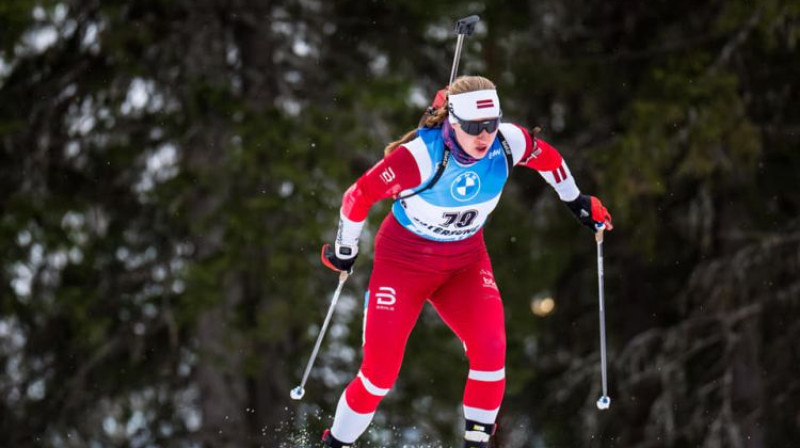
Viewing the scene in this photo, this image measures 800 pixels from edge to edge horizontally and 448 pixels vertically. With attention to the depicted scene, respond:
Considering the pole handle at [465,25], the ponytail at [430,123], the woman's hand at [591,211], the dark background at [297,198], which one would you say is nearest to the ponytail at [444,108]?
the ponytail at [430,123]

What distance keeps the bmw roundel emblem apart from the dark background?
560cm

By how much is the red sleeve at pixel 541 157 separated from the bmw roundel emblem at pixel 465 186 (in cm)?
42

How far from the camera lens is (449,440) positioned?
44.5 feet

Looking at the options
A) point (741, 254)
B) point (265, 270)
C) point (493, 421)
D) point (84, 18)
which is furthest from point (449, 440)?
point (493, 421)

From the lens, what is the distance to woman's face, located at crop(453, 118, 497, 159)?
20.2ft

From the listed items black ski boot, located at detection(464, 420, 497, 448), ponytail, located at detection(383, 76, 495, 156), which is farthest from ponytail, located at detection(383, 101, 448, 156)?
black ski boot, located at detection(464, 420, 497, 448)

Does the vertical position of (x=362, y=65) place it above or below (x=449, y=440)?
above

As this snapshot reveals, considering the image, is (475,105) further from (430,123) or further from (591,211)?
(591,211)

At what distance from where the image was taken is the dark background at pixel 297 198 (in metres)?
12.4

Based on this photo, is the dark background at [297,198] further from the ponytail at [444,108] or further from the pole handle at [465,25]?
the ponytail at [444,108]

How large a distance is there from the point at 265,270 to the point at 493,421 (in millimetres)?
6272

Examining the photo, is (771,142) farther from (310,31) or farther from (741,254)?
(310,31)

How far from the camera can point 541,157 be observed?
22.0 ft

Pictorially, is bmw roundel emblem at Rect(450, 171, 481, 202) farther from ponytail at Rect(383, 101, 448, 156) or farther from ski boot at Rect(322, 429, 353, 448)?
ski boot at Rect(322, 429, 353, 448)
